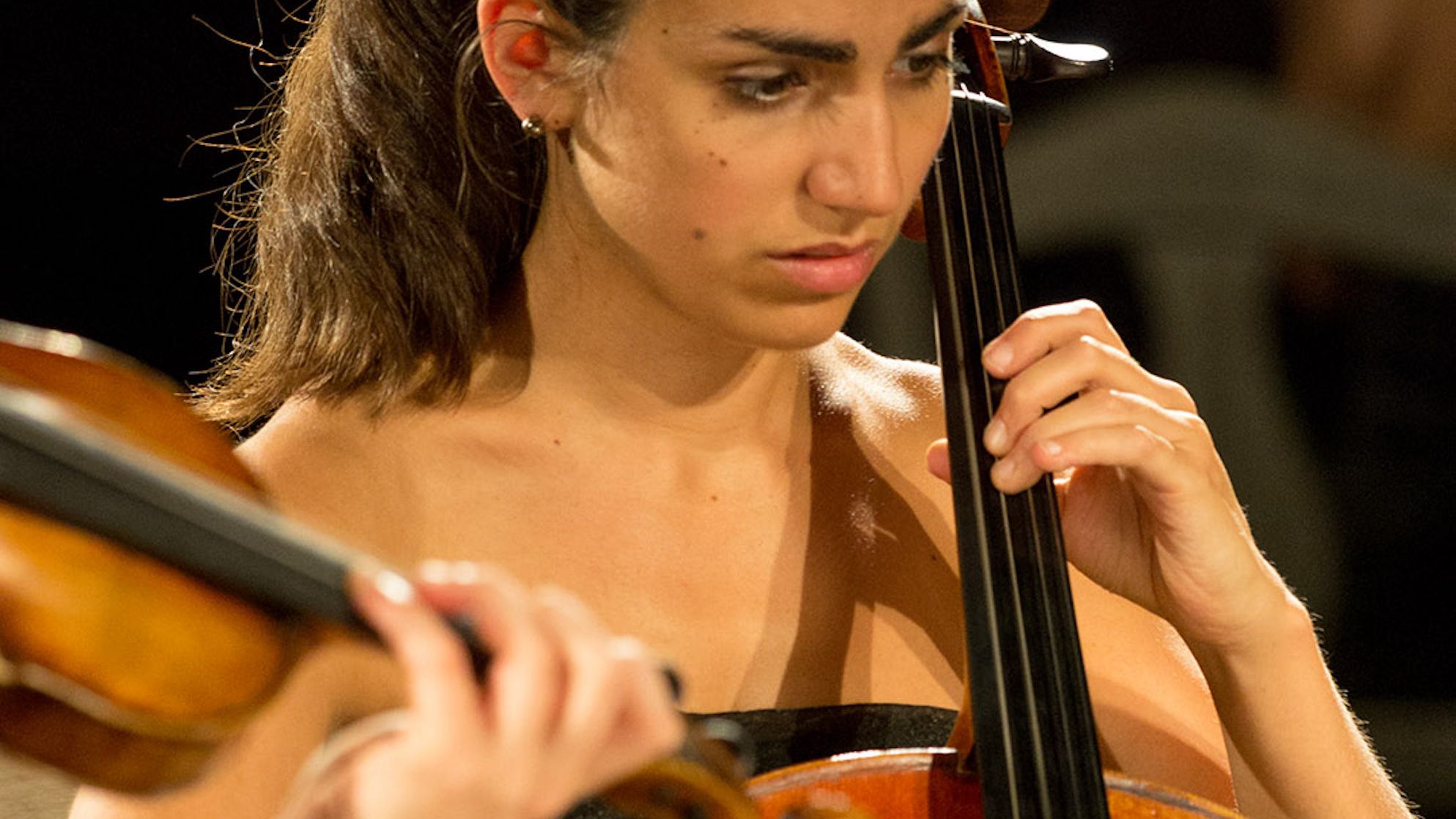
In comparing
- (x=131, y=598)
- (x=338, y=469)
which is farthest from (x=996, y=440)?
(x=131, y=598)

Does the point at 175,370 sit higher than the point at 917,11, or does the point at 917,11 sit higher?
the point at 917,11

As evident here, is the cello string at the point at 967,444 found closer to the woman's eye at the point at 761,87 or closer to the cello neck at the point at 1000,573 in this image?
the cello neck at the point at 1000,573

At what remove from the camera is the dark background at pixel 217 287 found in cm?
47

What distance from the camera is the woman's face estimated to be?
1.03 metres

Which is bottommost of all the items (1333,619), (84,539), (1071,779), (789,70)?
(1071,779)

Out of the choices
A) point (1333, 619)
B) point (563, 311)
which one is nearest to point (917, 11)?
point (563, 311)

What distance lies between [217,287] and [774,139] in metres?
1.14

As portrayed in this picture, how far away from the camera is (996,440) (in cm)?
106

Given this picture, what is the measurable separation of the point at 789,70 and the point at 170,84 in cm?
103

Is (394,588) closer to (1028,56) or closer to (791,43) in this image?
(791,43)

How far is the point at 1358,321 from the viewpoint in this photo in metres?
0.41

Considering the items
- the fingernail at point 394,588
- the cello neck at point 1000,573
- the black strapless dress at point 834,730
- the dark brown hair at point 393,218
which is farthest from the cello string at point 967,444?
the fingernail at point 394,588

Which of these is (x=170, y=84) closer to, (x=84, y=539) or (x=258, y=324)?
(x=258, y=324)

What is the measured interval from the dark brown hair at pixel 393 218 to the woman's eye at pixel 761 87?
0.26m
